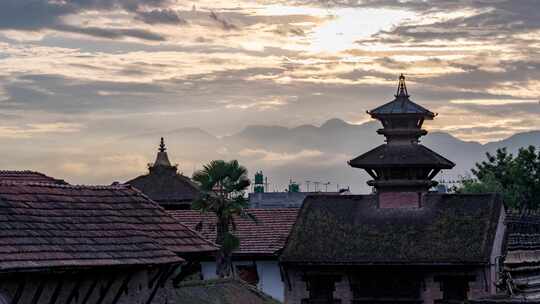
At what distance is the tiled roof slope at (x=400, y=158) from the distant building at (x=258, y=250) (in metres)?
5.36

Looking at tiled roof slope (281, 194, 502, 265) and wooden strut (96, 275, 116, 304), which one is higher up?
tiled roof slope (281, 194, 502, 265)

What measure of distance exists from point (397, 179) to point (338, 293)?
18.6ft

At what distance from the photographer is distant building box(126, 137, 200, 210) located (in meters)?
69.0

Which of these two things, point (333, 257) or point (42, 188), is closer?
point (42, 188)

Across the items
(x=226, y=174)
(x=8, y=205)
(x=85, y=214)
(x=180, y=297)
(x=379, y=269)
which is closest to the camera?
(x=8, y=205)

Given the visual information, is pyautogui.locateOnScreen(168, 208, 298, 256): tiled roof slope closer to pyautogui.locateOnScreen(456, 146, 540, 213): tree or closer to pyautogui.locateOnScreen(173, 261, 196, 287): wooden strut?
pyautogui.locateOnScreen(173, 261, 196, 287): wooden strut

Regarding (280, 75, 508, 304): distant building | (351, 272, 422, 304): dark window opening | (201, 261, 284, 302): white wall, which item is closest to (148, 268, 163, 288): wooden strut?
(280, 75, 508, 304): distant building

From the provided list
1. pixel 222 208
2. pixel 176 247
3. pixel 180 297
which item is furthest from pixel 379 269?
pixel 176 247

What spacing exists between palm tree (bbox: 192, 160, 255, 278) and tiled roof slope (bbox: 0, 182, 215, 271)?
19.3 meters

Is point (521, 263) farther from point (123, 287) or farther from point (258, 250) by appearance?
point (258, 250)

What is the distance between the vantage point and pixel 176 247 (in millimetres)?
31625

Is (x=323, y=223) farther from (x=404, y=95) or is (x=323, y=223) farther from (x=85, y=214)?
(x=85, y=214)

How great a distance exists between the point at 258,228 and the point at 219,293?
52.0 ft

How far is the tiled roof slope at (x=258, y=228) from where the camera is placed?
55.9 metres
